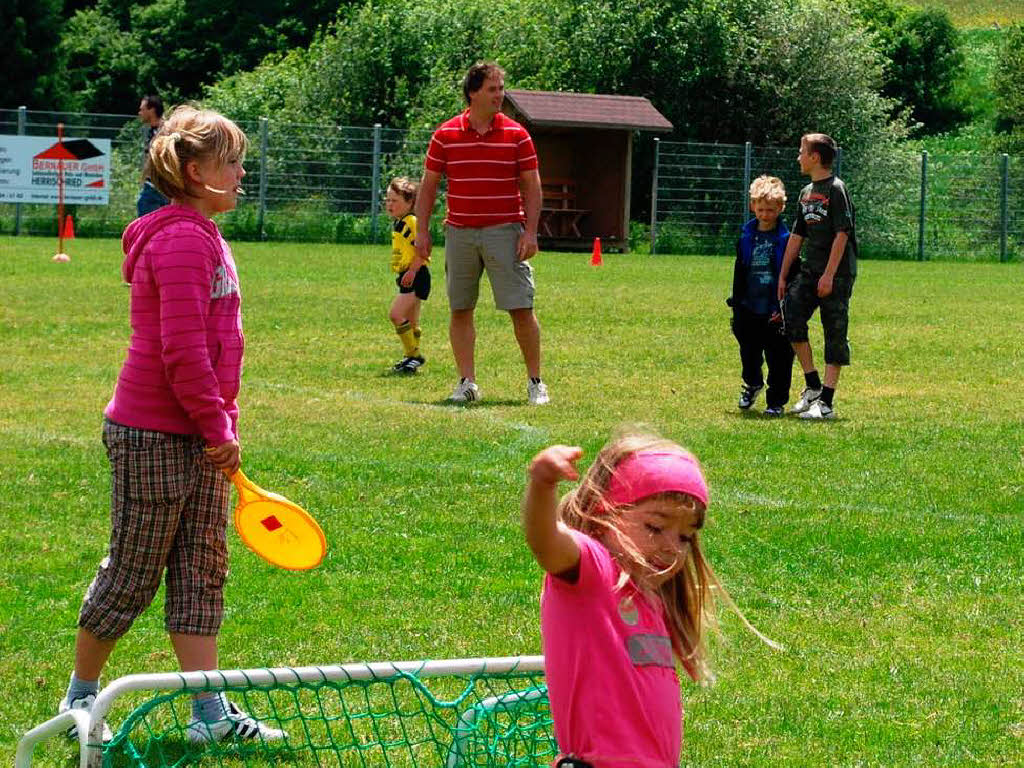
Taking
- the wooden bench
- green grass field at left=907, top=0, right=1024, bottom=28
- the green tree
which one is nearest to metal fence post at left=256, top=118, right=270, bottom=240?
the wooden bench

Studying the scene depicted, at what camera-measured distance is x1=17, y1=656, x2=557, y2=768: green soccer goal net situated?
11.9 ft

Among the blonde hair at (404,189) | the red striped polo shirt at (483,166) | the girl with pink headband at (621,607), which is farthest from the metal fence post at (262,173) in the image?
→ the girl with pink headband at (621,607)

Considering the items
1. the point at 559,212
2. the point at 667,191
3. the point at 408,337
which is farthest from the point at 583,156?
the point at 408,337

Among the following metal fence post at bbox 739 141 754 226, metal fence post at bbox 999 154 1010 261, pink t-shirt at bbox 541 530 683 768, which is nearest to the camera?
pink t-shirt at bbox 541 530 683 768

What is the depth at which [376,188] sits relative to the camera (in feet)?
110

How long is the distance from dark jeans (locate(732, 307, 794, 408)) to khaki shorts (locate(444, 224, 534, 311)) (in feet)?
5.00

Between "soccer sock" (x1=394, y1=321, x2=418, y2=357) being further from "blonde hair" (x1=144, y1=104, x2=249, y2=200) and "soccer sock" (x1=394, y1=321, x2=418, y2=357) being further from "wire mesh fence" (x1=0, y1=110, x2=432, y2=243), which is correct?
"wire mesh fence" (x1=0, y1=110, x2=432, y2=243)

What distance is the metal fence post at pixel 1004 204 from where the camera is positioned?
120 feet

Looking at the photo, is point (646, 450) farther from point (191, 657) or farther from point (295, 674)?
point (191, 657)

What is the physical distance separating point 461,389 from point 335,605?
218 inches

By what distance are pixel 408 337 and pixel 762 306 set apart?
10.3 feet

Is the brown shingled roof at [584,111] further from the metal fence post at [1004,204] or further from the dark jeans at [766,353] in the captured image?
the dark jeans at [766,353]

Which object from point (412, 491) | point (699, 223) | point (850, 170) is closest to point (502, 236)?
point (412, 491)

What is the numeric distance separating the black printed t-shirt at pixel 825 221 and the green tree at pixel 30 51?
44644 mm
